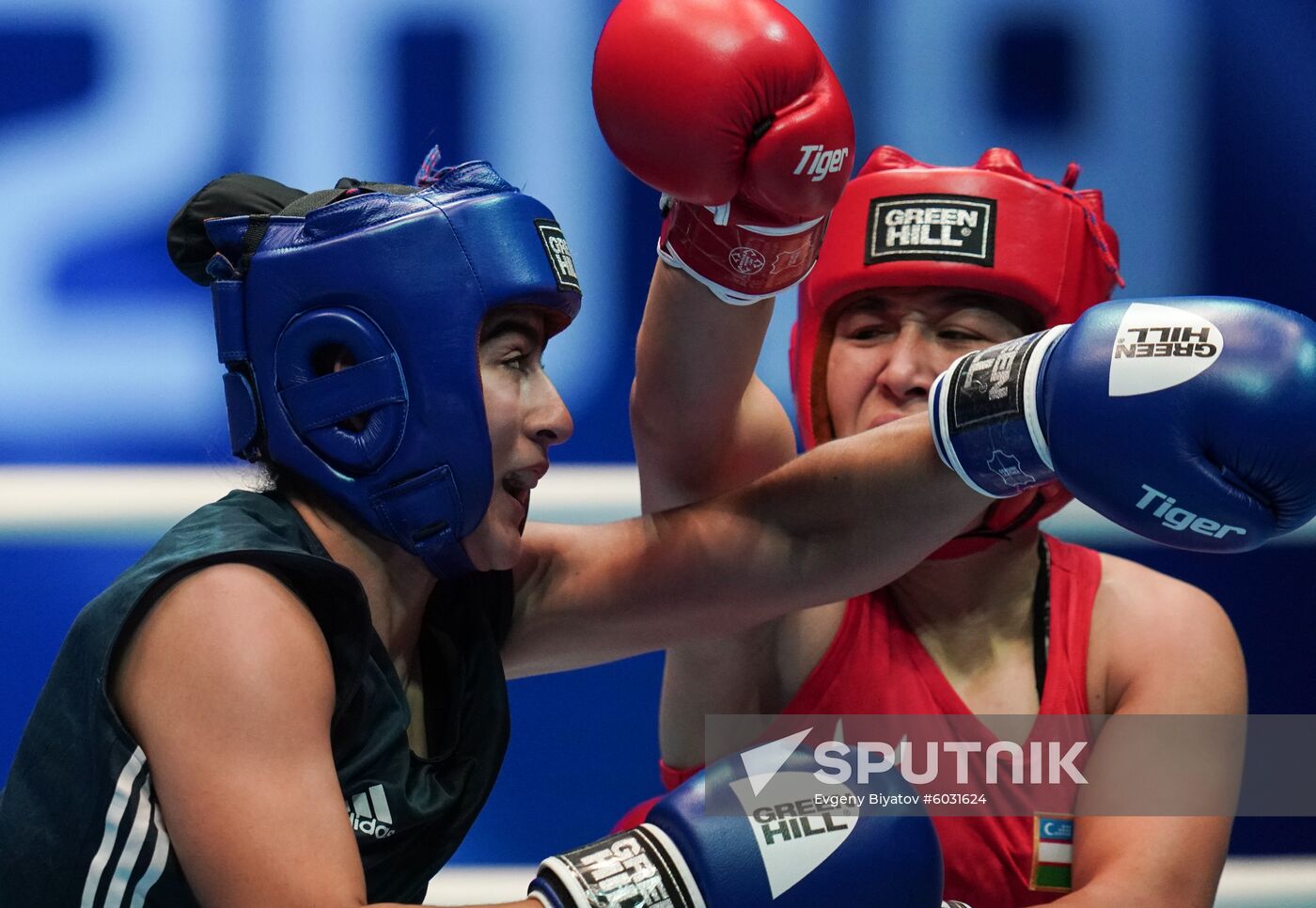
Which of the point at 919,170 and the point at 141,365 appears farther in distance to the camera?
the point at 141,365

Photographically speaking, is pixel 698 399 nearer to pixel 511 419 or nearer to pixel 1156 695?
pixel 511 419

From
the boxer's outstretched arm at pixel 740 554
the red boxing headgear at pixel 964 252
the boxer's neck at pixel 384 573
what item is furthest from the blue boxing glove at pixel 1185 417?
the boxer's neck at pixel 384 573

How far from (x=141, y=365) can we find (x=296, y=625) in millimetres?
1692

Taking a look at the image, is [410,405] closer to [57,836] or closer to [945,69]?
[57,836]

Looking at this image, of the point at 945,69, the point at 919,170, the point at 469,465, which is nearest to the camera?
the point at 469,465

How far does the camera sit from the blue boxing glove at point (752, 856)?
1496 mm

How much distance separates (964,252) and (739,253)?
46cm

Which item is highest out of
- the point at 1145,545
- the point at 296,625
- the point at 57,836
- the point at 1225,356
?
the point at 1225,356

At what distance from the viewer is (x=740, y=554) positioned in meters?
2.03

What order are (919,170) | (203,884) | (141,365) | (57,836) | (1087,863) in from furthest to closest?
(141,365)
(919,170)
(1087,863)
(57,836)
(203,884)

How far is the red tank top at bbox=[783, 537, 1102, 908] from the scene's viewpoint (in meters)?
2.12

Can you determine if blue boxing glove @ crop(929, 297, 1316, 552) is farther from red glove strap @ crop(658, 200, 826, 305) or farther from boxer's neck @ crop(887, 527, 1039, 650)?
boxer's neck @ crop(887, 527, 1039, 650)

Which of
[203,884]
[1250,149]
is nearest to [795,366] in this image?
[203,884]

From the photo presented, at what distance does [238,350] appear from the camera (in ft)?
5.71
